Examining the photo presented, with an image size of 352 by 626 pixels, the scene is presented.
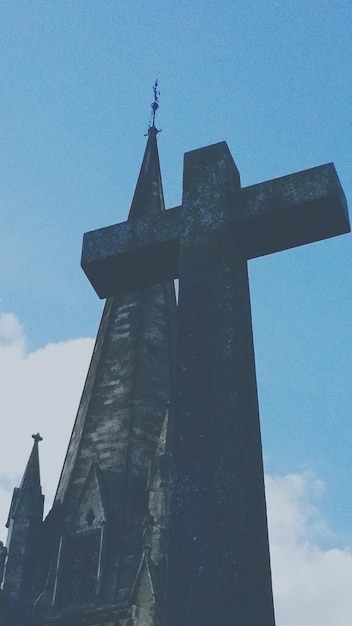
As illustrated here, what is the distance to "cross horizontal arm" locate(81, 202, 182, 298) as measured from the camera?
5.25 metres

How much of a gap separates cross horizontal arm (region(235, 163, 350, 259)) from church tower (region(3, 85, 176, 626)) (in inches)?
468

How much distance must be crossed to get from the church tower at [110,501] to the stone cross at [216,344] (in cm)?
1173

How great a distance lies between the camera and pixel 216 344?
14.9 feet

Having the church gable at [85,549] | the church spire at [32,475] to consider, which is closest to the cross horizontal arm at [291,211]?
the church gable at [85,549]

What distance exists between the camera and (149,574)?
16.2m

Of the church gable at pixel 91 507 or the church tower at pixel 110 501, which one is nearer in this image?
the church tower at pixel 110 501

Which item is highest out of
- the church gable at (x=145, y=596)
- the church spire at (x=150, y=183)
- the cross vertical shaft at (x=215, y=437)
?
the church spire at (x=150, y=183)

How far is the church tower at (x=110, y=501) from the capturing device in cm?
1731

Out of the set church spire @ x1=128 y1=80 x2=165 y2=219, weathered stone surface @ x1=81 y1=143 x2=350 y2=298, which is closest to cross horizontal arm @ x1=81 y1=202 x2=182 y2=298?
weathered stone surface @ x1=81 y1=143 x2=350 y2=298

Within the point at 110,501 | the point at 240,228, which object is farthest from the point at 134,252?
the point at 110,501

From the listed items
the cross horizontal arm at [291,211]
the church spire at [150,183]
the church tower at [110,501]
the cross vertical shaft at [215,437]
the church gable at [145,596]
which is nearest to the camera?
the cross vertical shaft at [215,437]

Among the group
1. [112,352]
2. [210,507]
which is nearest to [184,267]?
[210,507]

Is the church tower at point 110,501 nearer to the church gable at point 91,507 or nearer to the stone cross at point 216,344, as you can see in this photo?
the church gable at point 91,507

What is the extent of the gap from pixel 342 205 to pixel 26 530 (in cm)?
1596
